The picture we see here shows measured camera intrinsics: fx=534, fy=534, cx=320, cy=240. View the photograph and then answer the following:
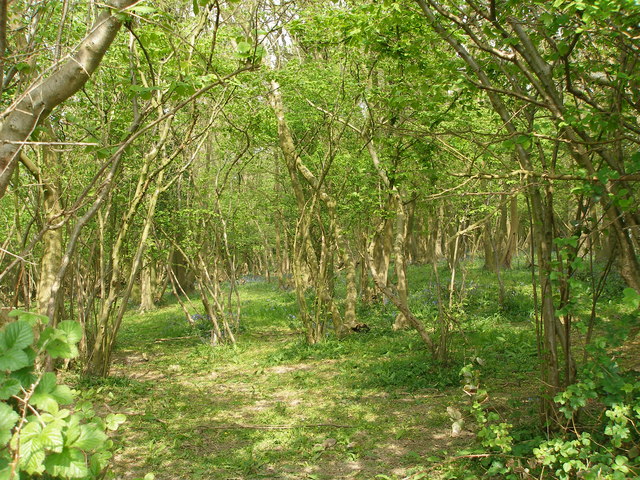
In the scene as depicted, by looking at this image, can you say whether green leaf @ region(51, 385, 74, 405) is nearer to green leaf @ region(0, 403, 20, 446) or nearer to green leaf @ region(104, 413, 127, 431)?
green leaf @ region(0, 403, 20, 446)

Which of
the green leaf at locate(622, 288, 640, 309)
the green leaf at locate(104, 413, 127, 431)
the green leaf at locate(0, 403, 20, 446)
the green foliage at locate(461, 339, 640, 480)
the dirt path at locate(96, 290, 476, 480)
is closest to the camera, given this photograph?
the green leaf at locate(0, 403, 20, 446)

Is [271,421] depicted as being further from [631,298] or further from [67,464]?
[67,464]

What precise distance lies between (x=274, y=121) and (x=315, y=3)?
93.0 inches

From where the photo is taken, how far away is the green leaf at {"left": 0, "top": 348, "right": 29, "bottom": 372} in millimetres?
1472

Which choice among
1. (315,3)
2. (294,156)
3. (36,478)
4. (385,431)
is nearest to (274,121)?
(294,156)

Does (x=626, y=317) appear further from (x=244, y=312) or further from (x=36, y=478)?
(x=244, y=312)

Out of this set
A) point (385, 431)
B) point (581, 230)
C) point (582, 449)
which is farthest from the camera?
point (385, 431)

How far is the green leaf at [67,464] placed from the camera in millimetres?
1492

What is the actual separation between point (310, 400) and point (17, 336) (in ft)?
17.7

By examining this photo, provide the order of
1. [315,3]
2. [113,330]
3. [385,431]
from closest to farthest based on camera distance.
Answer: [385,431] → [113,330] → [315,3]

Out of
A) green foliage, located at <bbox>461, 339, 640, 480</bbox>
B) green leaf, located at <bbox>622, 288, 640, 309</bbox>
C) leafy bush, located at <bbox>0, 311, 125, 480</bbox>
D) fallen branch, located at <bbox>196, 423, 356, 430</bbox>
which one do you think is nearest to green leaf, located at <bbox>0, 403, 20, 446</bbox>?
leafy bush, located at <bbox>0, 311, 125, 480</bbox>

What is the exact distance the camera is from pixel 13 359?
58.6 inches

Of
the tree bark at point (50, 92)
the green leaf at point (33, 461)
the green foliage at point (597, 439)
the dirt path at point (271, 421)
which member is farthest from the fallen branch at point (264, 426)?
the green leaf at point (33, 461)

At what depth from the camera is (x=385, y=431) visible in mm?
5273
